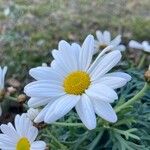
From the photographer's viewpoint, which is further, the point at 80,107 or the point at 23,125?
the point at 23,125

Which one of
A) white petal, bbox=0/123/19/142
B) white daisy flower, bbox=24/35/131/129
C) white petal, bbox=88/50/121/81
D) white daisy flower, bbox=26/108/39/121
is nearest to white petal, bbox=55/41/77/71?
white daisy flower, bbox=24/35/131/129

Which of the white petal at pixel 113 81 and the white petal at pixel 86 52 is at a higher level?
the white petal at pixel 86 52

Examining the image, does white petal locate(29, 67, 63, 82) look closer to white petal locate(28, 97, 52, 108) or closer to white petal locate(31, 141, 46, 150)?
white petal locate(28, 97, 52, 108)

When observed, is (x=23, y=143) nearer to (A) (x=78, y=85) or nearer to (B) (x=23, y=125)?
(B) (x=23, y=125)

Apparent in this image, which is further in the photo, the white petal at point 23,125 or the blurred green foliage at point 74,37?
the blurred green foliage at point 74,37

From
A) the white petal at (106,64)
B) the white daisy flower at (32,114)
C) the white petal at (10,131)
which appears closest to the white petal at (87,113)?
the white petal at (106,64)

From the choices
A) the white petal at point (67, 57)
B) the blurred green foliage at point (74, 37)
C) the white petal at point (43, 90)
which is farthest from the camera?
the blurred green foliage at point (74, 37)

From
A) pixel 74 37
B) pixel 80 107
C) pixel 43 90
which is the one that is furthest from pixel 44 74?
pixel 74 37

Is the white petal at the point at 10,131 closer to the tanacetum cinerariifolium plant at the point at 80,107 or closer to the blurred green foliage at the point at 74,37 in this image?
the tanacetum cinerariifolium plant at the point at 80,107

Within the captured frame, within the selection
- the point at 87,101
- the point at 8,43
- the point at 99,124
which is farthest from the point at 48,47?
the point at 87,101
